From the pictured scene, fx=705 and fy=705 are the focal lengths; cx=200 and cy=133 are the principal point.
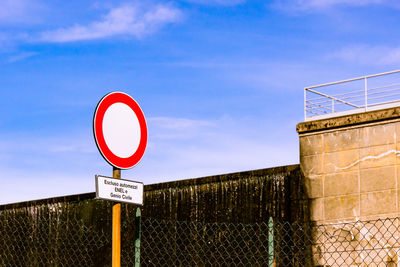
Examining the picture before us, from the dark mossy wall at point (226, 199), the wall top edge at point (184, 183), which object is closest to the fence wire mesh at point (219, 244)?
the dark mossy wall at point (226, 199)

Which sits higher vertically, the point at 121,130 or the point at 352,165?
the point at 352,165

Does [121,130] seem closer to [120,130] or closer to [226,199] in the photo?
[120,130]

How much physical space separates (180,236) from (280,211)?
142 inches

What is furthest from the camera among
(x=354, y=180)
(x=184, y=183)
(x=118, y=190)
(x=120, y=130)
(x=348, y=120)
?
(x=184, y=183)

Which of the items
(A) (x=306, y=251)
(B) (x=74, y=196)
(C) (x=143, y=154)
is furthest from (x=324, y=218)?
(C) (x=143, y=154)

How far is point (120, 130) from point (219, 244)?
12905 millimetres

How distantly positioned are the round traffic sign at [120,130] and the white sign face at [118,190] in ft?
0.41

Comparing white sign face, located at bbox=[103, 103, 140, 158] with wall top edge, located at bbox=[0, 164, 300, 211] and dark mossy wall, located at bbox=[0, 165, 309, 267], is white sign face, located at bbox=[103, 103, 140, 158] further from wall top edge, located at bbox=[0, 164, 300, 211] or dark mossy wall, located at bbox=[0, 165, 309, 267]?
wall top edge, located at bbox=[0, 164, 300, 211]

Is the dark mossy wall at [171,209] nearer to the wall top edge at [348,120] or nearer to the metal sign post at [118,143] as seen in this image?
the wall top edge at [348,120]

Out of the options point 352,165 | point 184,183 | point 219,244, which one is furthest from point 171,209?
point 352,165

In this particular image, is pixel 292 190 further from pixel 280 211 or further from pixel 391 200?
pixel 391 200

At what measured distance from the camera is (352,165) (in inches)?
603

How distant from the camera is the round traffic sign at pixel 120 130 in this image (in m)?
5.13

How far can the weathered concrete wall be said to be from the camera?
48.5 feet
